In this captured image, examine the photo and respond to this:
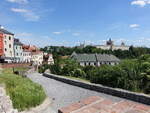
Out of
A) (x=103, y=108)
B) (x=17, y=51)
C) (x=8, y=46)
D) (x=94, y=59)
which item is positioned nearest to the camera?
(x=103, y=108)

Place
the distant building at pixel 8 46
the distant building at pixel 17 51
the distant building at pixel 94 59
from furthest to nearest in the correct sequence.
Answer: the distant building at pixel 94 59 < the distant building at pixel 17 51 < the distant building at pixel 8 46

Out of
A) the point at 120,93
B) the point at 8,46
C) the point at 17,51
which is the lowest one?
the point at 120,93

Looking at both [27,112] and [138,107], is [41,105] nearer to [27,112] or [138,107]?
[27,112]

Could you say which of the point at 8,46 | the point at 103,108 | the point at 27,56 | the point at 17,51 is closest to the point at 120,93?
the point at 103,108

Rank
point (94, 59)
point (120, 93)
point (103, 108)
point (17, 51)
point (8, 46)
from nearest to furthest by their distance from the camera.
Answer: point (103, 108), point (120, 93), point (8, 46), point (17, 51), point (94, 59)

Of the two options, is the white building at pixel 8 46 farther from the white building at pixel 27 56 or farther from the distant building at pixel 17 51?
the white building at pixel 27 56

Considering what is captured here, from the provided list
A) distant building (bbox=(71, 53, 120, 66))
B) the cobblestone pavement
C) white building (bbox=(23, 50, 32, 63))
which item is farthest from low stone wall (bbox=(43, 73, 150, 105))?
white building (bbox=(23, 50, 32, 63))

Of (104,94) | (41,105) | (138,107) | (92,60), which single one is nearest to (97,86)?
(104,94)

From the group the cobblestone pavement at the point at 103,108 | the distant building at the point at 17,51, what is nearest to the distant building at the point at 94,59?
the distant building at the point at 17,51

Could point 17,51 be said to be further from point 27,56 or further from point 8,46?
point 27,56

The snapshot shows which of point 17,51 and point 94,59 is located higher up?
point 17,51

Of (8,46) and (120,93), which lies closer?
(120,93)

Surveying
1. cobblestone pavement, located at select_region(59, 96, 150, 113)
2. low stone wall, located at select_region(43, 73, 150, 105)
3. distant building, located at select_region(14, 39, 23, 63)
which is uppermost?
distant building, located at select_region(14, 39, 23, 63)

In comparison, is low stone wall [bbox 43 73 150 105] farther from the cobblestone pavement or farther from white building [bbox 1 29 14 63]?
white building [bbox 1 29 14 63]
